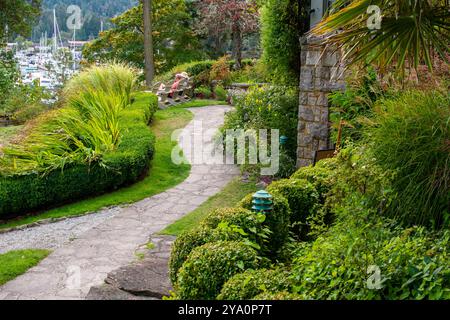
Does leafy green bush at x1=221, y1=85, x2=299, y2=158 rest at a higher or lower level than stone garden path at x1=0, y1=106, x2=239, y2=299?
higher

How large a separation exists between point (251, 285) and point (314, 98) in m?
5.63

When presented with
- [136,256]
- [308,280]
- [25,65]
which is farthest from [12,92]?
[308,280]

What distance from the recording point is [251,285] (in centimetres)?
354

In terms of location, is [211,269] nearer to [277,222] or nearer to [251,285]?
[251,285]

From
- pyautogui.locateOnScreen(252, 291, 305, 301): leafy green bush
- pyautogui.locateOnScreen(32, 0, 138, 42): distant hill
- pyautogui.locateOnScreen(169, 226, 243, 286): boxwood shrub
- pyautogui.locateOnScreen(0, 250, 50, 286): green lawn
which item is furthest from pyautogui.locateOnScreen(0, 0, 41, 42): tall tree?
pyautogui.locateOnScreen(252, 291, 305, 301): leafy green bush

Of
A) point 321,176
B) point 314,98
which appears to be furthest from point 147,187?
point 321,176

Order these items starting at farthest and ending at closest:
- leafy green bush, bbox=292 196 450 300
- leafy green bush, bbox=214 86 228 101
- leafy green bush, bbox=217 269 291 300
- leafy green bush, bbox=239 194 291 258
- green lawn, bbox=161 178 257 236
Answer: leafy green bush, bbox=214 86 228 101 < green lawn, bbox=161 178 257 236 < leafy green bush, bbox=239 194 291 258 < leafy green bush, bbox=217 269 291 300 < leafy green bush, bbox=292 196 450 300

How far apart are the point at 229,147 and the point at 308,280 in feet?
23.6

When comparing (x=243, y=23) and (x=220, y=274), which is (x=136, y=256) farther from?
(x=243, y=23)

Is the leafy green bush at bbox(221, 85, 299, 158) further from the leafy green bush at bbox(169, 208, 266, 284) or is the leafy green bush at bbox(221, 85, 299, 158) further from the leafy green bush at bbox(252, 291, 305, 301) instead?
the leafy green bush at bbox(252, 291, 305, 301)

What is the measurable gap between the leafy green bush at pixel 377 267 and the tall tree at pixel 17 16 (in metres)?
20.5

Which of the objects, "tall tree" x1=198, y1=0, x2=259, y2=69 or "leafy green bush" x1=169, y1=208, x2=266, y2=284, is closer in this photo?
"leafy green bush" x1=169, y1=208, x2=266, y2=284

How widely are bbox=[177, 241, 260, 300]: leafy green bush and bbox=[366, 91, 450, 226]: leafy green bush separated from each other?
137cm

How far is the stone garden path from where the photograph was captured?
5.68 meters
